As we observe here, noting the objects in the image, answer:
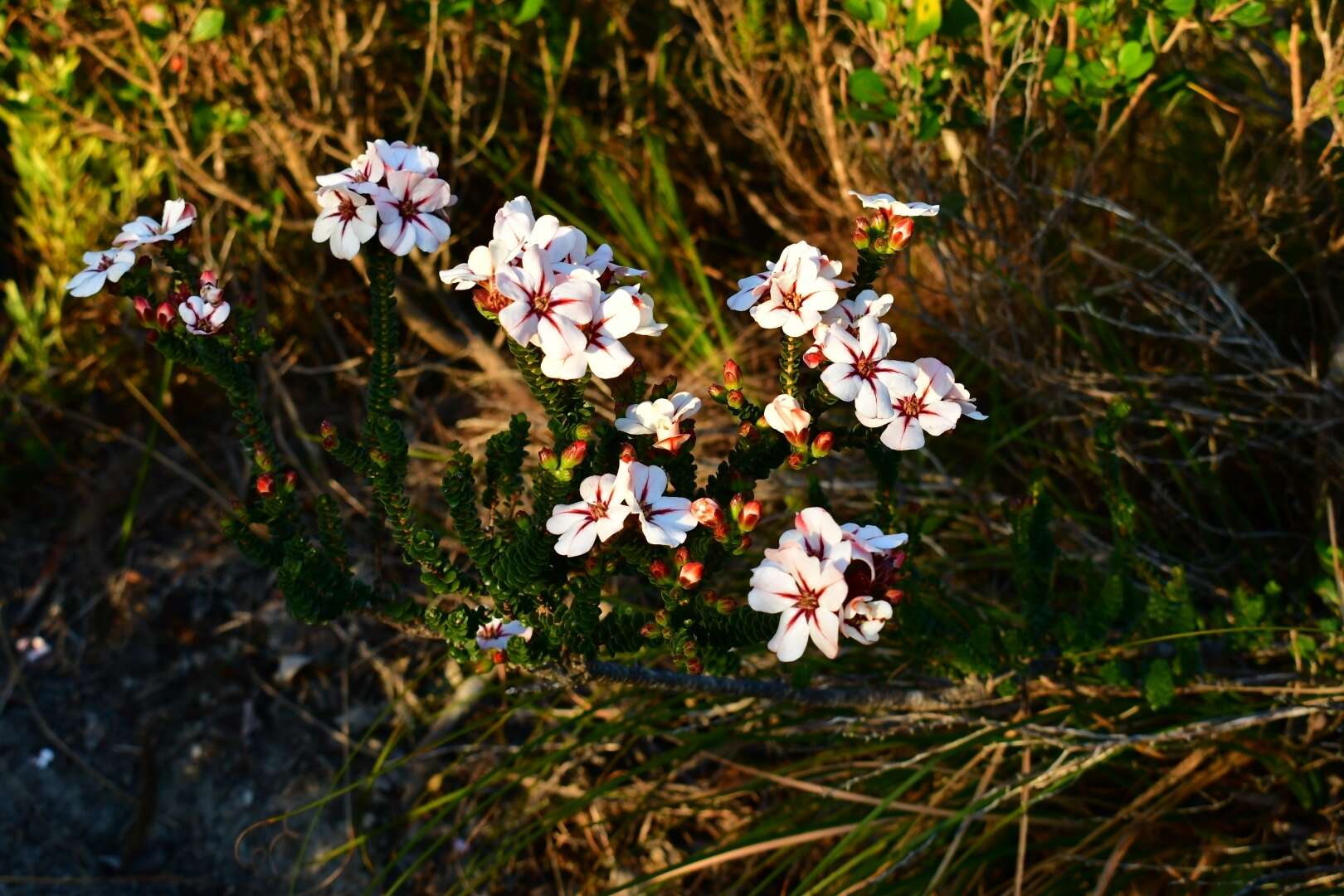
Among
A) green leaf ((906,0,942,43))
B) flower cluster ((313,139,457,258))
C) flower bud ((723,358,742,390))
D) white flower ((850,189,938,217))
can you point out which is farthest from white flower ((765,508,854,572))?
green leaf ((906,0,942,43))

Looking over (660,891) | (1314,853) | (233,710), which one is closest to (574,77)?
(233,710)

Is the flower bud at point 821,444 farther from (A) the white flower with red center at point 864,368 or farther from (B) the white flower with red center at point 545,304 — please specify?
(B) the white flower with red center at point 545,304

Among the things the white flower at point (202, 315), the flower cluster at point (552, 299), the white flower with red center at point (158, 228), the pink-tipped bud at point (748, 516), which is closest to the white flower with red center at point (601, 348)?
the flower cluster at point (552, 299)

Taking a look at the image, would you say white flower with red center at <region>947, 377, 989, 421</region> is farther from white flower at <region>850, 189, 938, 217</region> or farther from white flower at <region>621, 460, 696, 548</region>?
white flower at <region>621, 460, 696, 548</region>

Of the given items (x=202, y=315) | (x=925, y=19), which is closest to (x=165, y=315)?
(x=202, y=315)

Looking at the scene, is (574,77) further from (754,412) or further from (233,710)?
(754,412)

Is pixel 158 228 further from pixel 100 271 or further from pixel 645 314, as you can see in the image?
pixel 645 314
